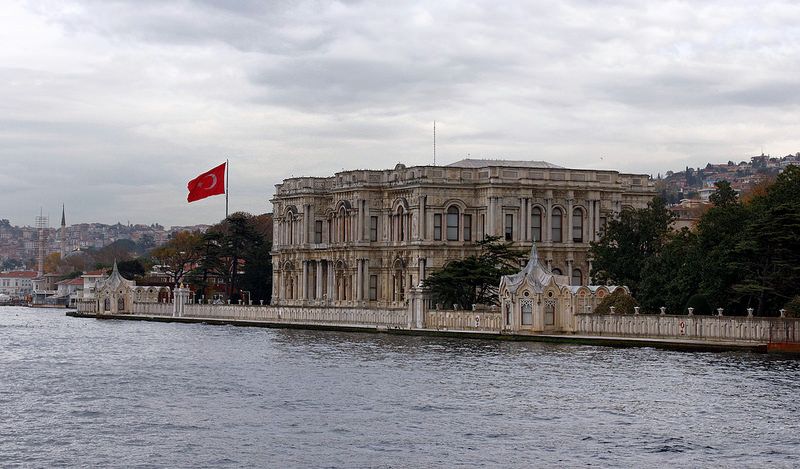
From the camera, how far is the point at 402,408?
118ft

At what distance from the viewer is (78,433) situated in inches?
1241

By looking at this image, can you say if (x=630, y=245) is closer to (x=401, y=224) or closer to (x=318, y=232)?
(x=401, y=224)

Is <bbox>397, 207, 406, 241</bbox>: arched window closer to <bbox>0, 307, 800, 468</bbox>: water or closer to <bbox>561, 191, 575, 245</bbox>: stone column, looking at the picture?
<bbox>561, 191, 575, 245</bbox>: stone column

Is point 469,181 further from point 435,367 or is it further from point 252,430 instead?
point 252,430

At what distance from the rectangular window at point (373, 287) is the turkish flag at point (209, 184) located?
12793 mm

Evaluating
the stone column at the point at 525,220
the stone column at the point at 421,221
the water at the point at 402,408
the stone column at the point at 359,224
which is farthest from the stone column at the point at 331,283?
the water at the point at 402,408

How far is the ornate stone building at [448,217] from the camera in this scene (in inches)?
3233

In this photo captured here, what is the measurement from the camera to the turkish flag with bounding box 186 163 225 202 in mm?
93125

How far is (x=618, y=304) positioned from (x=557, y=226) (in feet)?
79.6

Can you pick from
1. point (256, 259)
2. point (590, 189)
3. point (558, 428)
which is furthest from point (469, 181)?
point (558, 428)

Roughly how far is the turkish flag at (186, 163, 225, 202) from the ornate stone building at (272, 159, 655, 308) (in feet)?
24.9

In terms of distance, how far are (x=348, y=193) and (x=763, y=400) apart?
52755 millimetres

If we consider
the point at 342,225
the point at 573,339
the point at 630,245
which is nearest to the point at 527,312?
the point at 573,339

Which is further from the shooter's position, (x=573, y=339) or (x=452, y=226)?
(x=452, y=226)
